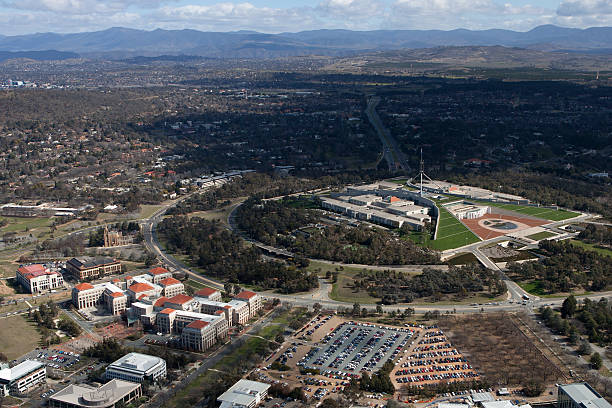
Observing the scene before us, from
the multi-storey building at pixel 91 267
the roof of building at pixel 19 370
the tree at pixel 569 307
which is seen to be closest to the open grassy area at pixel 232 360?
the roof of building at pixel 19 370

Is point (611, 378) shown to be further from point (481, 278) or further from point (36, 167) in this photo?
point (36, 167)

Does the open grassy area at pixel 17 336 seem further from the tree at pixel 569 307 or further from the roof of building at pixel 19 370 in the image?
the tree at pixel 569 307

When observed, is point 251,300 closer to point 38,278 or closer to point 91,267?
point 91,267

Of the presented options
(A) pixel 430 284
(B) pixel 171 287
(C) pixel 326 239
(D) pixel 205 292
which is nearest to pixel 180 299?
(D) pixel 205 292

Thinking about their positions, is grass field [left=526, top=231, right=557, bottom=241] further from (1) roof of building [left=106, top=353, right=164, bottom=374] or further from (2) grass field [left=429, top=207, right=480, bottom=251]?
(1) roof of building [left=106, top=353, right=164, bottom=374]

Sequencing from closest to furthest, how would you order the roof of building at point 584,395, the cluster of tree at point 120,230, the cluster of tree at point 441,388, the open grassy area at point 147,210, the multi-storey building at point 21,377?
1. the roof of building at point 584,395
2. the cluster of tree at point 441,388
3. the multi-storey building at point 21,377
4. the cluster of tree at point 120,230
5. the open grassy area at point 147,210

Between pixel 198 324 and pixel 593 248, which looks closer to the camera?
pixel 198 324

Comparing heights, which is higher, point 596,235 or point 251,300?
point 596,235

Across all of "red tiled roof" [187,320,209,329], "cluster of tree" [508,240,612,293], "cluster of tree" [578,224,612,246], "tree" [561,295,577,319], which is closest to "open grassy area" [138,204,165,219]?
"red tiled roof" [187,320,209,329]
